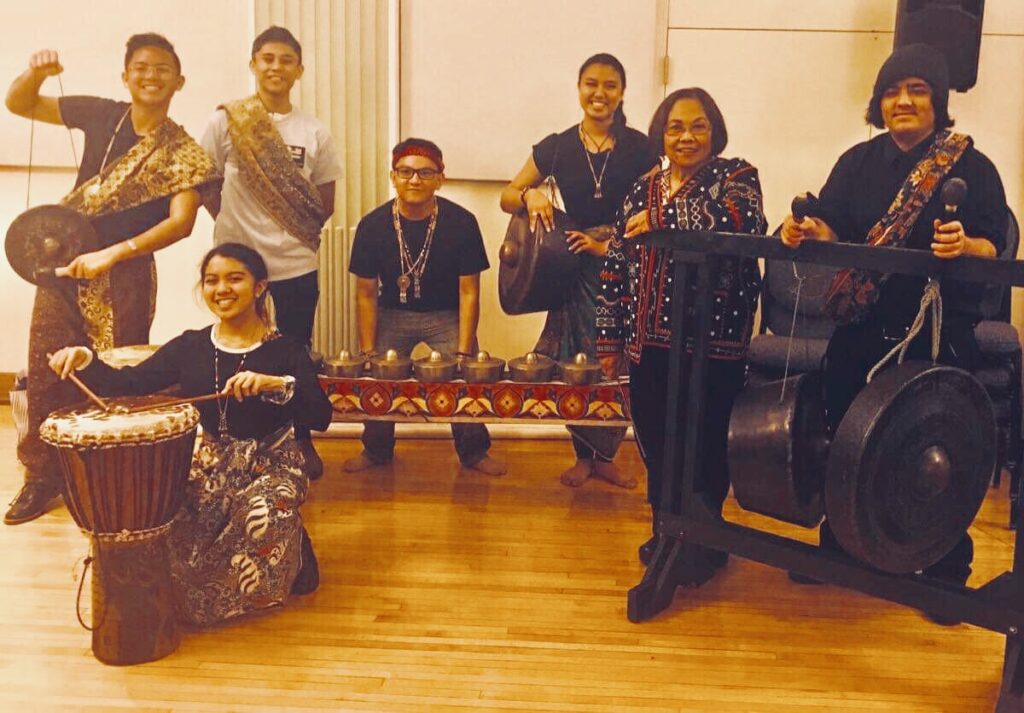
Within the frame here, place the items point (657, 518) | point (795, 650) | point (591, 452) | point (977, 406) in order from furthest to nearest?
point (591, 452) → point (657, 518) → point (795, 650) → point (977, 406)

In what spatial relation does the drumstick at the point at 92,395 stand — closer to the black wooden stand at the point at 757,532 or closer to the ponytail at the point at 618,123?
the black wooden stand at the point at 757,532

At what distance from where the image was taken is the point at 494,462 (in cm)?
405

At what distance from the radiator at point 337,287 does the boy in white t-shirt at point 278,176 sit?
498mm

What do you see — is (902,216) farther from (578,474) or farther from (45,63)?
(45,63)

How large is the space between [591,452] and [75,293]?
6.04 ft

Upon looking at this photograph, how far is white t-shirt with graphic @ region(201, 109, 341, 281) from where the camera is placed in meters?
3.75

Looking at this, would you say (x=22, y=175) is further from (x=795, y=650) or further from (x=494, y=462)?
(x=795, y=650)

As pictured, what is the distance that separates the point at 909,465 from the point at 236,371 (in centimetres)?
164

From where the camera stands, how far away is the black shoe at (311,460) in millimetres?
3916

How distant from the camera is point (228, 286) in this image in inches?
109

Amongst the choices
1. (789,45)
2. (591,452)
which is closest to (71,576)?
(591,452)

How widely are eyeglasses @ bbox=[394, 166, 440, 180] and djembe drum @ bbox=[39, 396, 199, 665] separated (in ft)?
4.57

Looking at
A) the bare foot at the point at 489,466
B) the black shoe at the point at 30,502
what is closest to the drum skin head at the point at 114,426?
the black shoe at the point at 30,502

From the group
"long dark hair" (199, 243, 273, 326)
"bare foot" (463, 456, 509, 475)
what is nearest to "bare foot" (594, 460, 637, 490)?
"bare foot" (463, 456, 509, 475)
